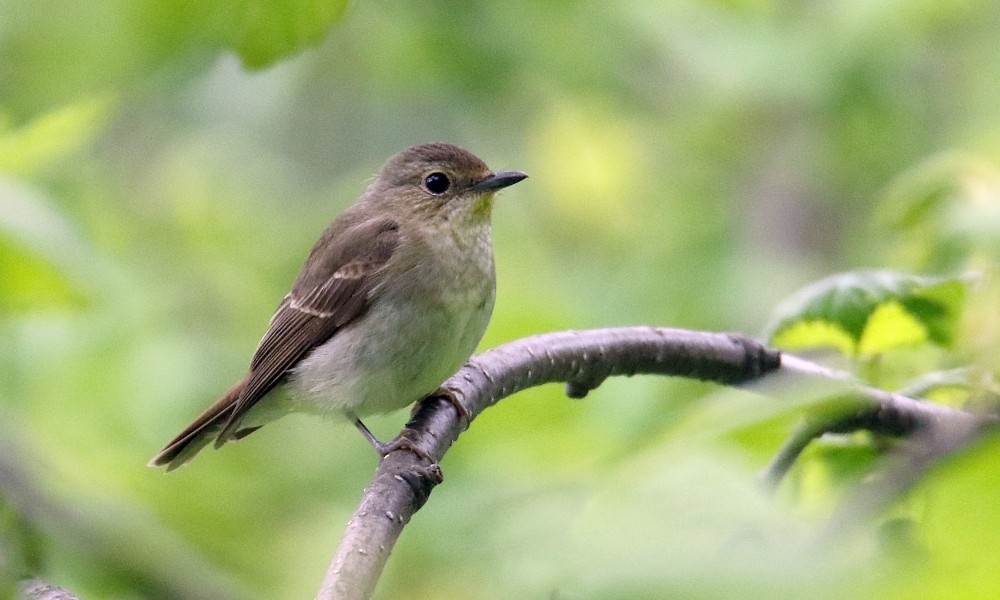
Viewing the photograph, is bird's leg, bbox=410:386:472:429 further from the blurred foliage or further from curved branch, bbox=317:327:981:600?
the blurred foliage

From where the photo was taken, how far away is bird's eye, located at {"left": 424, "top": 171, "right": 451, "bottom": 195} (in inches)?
215

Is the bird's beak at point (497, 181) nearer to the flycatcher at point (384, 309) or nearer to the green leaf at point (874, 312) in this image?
the flycatcher at point (384, 309)

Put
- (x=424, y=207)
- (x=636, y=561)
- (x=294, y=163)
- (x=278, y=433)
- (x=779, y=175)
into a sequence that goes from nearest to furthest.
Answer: (x=636, y=561)
(x=424, y=207)
(x=278, y=433)
(x=779, y=175)
(x=294, y=163)

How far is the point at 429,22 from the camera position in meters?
6.07

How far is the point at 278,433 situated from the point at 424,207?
2.59 metres

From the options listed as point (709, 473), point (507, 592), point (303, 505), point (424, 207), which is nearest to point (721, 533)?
point (709, 473)

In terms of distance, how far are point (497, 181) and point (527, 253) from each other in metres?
1.83

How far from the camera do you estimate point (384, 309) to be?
4824 millimetres

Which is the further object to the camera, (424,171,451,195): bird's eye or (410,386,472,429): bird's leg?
(424,171,451,195): bird's eye

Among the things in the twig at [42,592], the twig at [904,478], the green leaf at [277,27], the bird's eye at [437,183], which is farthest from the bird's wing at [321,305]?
the twig at [904,478]

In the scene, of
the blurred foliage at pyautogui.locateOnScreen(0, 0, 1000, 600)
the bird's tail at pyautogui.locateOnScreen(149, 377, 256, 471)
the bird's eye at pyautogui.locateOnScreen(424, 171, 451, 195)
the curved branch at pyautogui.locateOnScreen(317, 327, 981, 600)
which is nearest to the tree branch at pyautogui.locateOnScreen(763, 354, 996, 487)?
the blurred foliage at pyautogui.locateOnScreen(0, 0, 1000, 600)

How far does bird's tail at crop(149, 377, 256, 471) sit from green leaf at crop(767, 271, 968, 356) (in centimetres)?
254

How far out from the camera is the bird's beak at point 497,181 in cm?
517

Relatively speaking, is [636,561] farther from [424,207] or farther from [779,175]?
[779,175]
